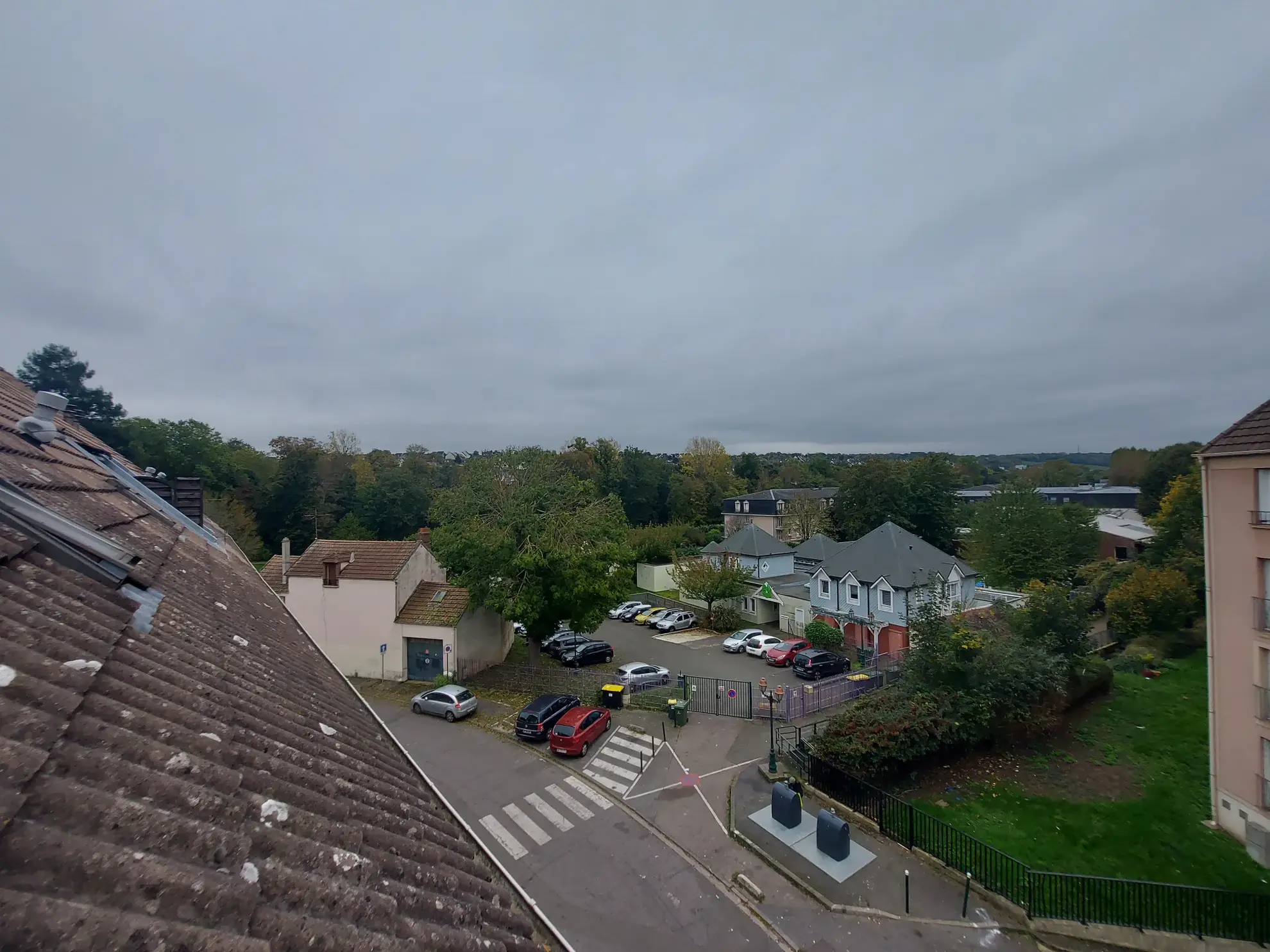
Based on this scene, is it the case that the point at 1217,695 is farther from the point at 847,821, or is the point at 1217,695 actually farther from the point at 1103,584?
the point at 1103,584

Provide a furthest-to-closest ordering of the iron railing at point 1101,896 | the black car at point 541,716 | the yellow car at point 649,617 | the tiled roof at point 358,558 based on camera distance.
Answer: the yellow car at point 649,617 < the tiled roof at point 358,558 < the black car at point 541,716 < the iron railing at point 1101,896

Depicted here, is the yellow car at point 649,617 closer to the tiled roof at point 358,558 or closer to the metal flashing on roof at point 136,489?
the tiled roof at point 358,558

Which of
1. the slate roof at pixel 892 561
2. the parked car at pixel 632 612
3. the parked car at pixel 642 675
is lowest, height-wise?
the parked car at pixel 632 612

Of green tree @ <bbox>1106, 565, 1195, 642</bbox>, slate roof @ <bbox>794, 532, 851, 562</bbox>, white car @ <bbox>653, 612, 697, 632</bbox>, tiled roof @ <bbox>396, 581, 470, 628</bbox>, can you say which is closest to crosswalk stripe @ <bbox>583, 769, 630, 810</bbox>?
tiled roof @ <bbox>396, 581, 470, 628</bbox>

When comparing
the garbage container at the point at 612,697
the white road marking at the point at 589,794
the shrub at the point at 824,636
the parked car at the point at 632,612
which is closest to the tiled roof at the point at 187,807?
the white road marking at the point at 589,794

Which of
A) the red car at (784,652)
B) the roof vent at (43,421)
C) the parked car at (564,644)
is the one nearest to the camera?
the roof vent at (43,421)

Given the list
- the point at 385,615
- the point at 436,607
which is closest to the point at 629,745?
the point at 436,607
